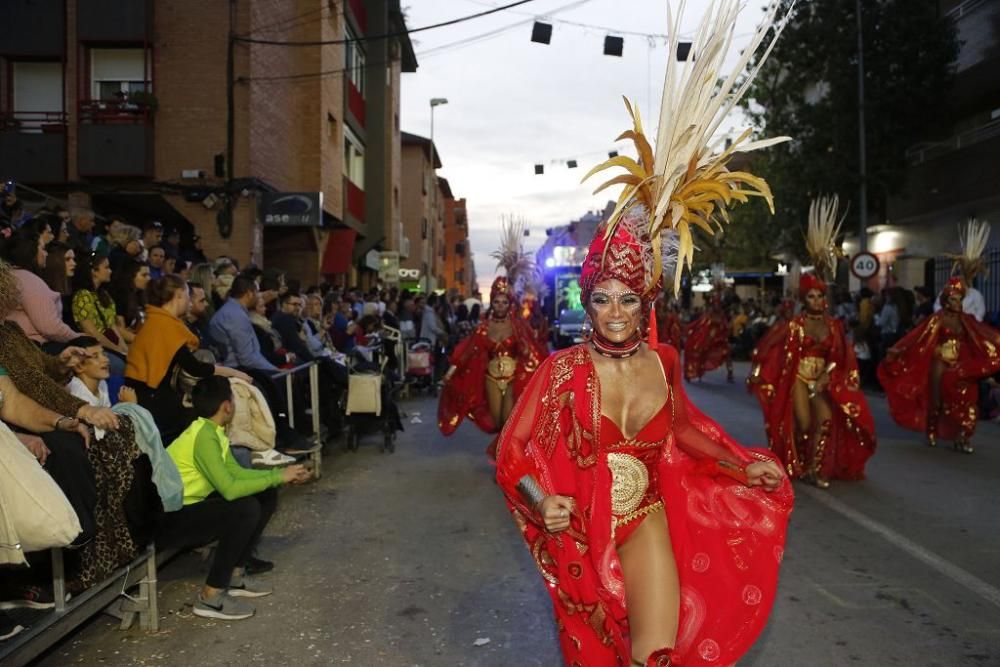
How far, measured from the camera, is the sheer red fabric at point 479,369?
9.11m

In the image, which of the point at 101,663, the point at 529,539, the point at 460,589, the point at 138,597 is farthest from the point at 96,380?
the point at 529,539

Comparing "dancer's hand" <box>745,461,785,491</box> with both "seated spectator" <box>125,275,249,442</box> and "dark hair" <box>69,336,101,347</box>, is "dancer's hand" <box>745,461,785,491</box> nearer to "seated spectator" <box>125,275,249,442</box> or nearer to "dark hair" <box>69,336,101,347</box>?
"seated spectator" <box>125,275,249,442</box>

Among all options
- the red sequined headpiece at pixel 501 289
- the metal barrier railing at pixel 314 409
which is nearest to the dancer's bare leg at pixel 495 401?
the red sequined headpiece at pixel 501 289

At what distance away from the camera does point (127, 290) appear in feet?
27.0

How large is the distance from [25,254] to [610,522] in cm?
568

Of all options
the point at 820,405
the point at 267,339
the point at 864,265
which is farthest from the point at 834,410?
the point at 864,265

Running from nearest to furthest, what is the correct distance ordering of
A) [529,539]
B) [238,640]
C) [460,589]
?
[529,539] → [238,640] → [460,589]

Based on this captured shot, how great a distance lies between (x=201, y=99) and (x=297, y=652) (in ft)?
54.1

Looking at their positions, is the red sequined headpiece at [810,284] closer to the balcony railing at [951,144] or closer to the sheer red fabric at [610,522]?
the sheer red fabric at [610,522]

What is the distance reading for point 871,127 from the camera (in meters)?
25.0

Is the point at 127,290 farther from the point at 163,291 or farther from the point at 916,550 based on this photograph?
the point at 916,550

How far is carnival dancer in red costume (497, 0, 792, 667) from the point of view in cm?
321

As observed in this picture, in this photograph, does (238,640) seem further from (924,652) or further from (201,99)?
(201,99)

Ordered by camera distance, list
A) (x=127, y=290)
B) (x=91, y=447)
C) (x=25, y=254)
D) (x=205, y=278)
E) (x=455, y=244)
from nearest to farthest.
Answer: (x=91, y=447) → (x=25, y=254) → (x=127, y=290) → (x=205, y=278) → (x=455, y=244)
